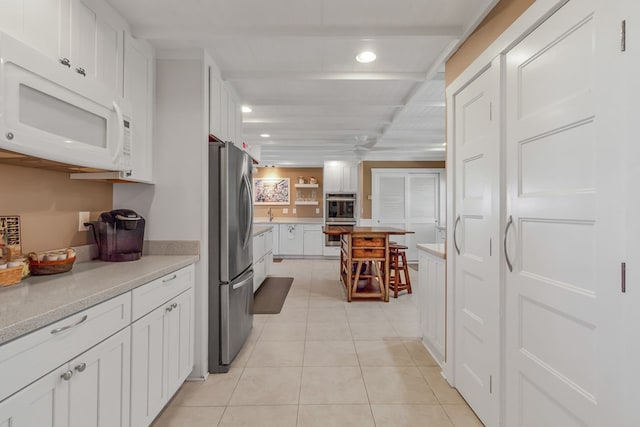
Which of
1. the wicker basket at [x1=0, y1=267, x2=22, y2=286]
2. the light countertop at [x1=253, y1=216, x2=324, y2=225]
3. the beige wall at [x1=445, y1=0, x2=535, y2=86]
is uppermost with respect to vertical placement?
the beige wall at [x1=445, y1=0, x2=535, y2=86]

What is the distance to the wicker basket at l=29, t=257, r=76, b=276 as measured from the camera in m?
1.48

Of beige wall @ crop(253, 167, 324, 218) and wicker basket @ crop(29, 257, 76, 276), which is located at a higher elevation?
beige wall @ crop(253, 167, 324, 218)

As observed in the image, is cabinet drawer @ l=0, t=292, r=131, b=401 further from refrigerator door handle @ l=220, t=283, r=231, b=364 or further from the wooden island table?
the wooden island table

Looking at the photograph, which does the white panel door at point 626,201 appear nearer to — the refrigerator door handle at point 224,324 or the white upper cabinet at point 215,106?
the refrigerator door handle at point 224,324

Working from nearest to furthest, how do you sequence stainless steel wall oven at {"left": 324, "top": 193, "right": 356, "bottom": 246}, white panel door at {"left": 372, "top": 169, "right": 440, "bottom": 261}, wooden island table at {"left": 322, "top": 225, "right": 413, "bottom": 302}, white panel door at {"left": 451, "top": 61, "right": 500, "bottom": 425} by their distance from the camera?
1. white panel door at {"left": 451, "top": 61, "right": 500, "bottom": 425}
2. wooden island table at {"left": 322, "top": 225, "right": 413, "bottom": 302}
3. white panel door at {"left": 372, "top": 169, "right": 440, "bottom": 261}
4. stainless steel wall oven at {"left": 324, "top": 193, "right": 356, "bottom": 246}

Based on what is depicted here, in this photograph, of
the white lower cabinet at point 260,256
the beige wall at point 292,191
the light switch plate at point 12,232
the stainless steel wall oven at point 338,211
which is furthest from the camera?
the beige wall at point 292,191

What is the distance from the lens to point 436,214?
23.2ft

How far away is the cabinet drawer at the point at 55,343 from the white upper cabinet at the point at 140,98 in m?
0.97

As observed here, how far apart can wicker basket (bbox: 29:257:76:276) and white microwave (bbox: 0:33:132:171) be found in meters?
0.53

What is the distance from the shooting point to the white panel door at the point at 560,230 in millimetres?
1006

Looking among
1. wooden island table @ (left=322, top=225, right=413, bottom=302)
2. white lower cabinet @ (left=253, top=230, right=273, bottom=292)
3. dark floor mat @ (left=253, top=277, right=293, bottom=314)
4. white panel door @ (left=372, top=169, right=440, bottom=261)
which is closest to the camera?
dark floor mat @ (left=253, top=277, right=293, bottom=314)

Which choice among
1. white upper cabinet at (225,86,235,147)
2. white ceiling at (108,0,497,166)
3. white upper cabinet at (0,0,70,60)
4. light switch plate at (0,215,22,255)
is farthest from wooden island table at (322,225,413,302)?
white upper cabinet at (0,0,70,60)

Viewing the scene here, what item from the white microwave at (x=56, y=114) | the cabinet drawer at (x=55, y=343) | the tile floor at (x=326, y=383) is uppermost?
the white microwave at (x=56, y=114)

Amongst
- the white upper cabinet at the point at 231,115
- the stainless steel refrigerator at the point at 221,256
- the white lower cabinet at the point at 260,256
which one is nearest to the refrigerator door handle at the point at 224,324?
the stainless steel refrigerator at the point at 221,256
